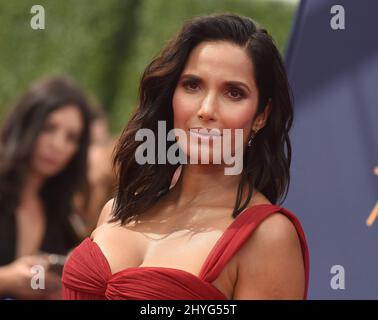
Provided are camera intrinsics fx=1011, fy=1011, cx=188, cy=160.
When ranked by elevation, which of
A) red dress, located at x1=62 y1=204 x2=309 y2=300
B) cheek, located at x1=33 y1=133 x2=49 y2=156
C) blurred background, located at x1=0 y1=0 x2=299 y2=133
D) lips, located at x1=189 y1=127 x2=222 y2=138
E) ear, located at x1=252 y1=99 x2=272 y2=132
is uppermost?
blurred background, located at x1=0 y1=0 x2=299 y2=133

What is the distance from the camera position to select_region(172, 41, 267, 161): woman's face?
8.06 ft

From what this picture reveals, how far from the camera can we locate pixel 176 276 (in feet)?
7.95

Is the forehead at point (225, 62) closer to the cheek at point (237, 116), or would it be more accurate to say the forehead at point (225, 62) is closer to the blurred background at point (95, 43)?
the cheek at point (237, 116)

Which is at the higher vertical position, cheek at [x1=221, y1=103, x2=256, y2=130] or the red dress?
cheek at [x1=221, y1=103, x2=256, y2=130]

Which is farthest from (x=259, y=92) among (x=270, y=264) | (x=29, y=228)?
(x=29, y=228)

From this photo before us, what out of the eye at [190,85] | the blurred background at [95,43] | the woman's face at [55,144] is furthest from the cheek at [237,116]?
the blurred background at [95,43]

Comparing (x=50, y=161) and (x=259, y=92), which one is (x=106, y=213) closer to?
(x=259, y=92)

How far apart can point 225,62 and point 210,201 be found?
1.21 ft

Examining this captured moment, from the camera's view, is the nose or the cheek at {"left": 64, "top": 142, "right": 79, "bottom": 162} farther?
the cheek at {"left": 64, "top": 142, "right": 79, "bottom": 162}

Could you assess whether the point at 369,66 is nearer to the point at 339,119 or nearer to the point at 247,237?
the point at 339,119

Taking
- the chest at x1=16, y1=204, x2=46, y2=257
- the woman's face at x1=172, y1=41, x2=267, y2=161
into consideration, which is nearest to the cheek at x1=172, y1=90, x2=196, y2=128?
the woman's face at x1=172, y1=41, x2=267, y2=161

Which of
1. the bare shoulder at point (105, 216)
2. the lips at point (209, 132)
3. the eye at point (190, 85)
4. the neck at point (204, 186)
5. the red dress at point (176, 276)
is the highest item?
the eye at point (190, 85)

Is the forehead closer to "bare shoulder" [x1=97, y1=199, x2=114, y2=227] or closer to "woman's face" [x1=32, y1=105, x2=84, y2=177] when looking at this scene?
Answer: "bare shoulder" [x1=97, y1=199, x2=114, y2=227]

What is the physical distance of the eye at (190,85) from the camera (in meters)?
2.51
